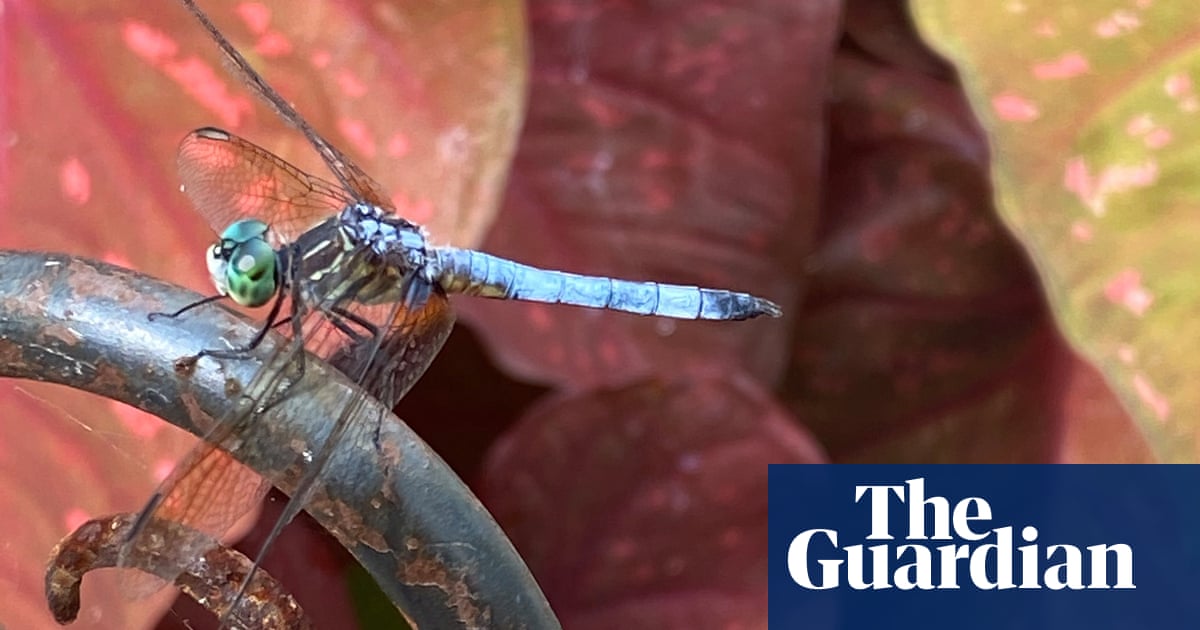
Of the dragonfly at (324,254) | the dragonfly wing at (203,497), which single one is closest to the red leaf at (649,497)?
the dragonfly at (324,254)

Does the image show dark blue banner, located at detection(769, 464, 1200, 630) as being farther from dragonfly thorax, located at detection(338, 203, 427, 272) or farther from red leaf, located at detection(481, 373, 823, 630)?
dragonfly thorax, located at detection(338, 203, 427, 272)

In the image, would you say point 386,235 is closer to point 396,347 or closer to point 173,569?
point 396,347

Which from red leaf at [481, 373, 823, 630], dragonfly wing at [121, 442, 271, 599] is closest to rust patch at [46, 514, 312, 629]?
dragonfly wing at [121, 442, 271, 599]

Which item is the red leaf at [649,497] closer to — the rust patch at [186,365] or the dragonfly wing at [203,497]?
the dragonfly wing at [203,497]

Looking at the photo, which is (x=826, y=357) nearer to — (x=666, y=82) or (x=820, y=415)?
(x=820, y=415)

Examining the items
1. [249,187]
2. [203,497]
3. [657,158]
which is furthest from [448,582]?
[657,158]

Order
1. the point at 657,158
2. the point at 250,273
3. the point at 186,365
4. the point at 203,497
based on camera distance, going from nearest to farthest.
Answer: the point at 186,365, the point at 203,497, the point at 250,273, the point at 657,158

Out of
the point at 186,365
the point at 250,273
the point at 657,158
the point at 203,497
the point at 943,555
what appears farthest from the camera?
the point at 657,158
